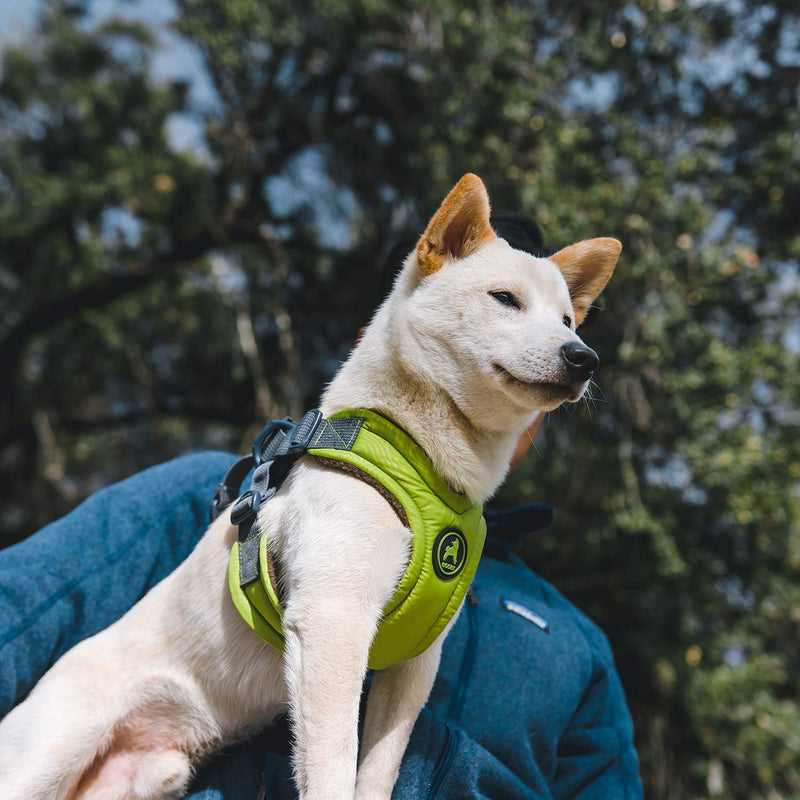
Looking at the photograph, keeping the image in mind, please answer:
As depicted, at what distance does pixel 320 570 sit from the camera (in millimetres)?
1392

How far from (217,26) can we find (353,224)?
8.45 feet

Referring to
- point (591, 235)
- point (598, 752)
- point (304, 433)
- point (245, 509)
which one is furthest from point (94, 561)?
point (591, 235)

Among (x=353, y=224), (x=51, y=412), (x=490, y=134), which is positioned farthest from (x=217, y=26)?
(x=51, y=412)

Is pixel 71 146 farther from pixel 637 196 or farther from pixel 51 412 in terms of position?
pixel 637 196

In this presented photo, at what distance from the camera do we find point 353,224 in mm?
8453

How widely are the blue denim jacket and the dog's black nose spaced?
887mm

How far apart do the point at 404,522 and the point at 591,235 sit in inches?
161

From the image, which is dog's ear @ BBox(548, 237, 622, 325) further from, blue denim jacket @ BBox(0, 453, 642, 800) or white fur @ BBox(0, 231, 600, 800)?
blue denim jacket @ BBox(0, 453, 642, 800)

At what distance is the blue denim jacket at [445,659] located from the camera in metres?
1.69

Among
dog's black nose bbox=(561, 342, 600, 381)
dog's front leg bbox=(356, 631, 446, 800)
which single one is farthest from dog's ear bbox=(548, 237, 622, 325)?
dog's front leg bbox=(356, 631, 446, 800)

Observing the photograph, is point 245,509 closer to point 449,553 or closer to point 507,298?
point 449,553

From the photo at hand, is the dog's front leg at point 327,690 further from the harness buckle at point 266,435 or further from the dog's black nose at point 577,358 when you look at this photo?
the dog's black nose at point 577,358

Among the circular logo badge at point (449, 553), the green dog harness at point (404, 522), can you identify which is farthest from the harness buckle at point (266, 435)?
the circular logo badge at point (449, 553)

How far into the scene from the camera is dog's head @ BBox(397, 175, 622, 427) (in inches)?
61.7
